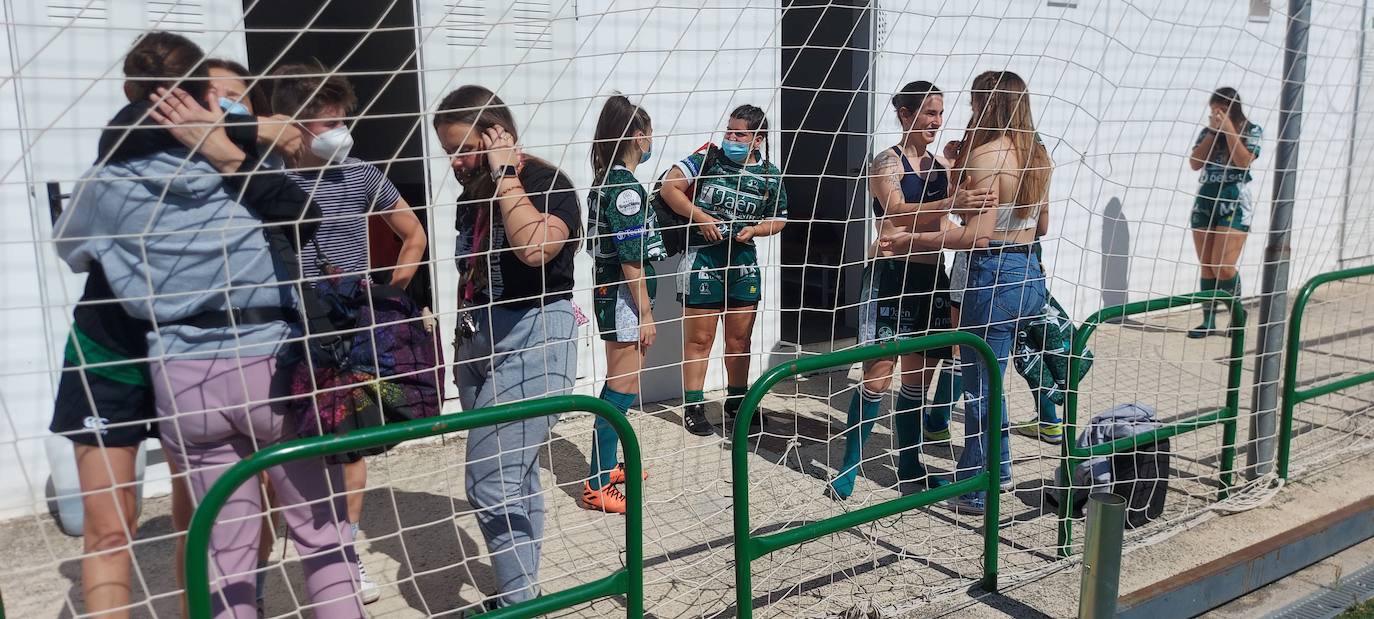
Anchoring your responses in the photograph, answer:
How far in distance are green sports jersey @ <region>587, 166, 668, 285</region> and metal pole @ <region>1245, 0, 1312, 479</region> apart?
2568mm

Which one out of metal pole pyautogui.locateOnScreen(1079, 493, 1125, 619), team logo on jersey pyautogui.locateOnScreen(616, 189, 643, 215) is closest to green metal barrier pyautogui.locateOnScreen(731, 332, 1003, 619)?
metal pole pyautogui.locateOnScreen(1079, 493, 1125, 619)

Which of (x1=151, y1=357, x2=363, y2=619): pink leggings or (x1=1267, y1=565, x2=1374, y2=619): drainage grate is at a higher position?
(x1=151, y1=357, x2=363, y2=619): pink leggings

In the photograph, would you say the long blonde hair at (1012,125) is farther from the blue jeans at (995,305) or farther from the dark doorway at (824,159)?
the dark doorway at (824,159)

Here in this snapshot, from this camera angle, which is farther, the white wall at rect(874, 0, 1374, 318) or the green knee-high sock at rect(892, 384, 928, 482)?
the white wall at rect(874, 0, 1374, 318)

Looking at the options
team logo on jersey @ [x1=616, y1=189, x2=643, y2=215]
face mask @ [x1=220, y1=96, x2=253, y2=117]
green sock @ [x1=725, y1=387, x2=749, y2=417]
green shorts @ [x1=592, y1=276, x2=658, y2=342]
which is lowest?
green sock @ [x1=725, y1=387, x2=749, y2=417]

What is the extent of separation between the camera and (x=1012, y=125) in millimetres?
3541

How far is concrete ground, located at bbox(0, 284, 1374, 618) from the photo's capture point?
10.6 ft

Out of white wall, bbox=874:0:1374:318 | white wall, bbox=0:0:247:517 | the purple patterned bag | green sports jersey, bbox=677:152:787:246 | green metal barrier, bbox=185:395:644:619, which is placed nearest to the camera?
green metal barrier, bbox=185:395:644:619

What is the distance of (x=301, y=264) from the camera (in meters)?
2.35

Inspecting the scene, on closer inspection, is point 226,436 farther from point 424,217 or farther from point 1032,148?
point 1032,148

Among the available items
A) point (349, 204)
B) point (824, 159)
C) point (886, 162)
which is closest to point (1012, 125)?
Result: point (886, 162)

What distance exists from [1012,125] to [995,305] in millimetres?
677

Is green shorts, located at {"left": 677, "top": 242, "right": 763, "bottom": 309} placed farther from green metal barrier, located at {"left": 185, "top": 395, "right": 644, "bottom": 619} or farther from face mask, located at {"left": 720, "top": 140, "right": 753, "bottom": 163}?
green metal barrier, located at {"left": 185, "top": 395, "right": 644, "bottom": 619}

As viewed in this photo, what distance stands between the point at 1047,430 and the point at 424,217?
3.11 m
